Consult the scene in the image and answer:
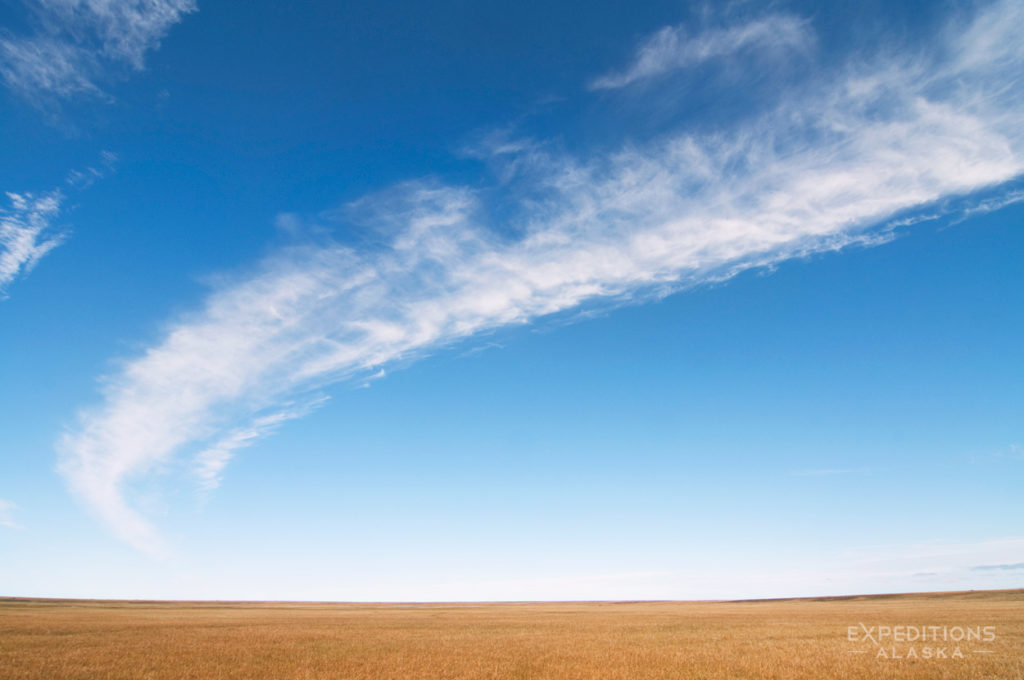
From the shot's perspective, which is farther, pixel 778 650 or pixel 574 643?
pixel 574 643

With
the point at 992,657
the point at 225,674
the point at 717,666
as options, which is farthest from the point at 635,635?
the point at 225,674

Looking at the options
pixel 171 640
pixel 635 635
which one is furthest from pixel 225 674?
pixel 635 635

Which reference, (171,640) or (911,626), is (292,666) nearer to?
(171,640)

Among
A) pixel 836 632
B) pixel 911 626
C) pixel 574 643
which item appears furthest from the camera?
pixel 911 626

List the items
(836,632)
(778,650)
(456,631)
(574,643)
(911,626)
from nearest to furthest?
(778,650) → (574,643) → (836,632) → (911,626) → (456,631)

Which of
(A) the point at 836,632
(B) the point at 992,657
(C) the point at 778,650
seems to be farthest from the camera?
(A) the point at 836,632

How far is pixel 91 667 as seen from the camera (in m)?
24.2

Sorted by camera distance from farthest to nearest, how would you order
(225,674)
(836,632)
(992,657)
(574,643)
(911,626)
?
(911,626)
(836,632)
(574,643)
(992,657)
(225,674)

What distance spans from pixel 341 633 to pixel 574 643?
1995cm

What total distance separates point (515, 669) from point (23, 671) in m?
21.5

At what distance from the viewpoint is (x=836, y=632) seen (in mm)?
38094

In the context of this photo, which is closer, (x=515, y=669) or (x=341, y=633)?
(x=515, y=669)

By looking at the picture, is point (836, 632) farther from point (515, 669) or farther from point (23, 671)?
point (23, 671)

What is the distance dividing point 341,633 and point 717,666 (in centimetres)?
3068
